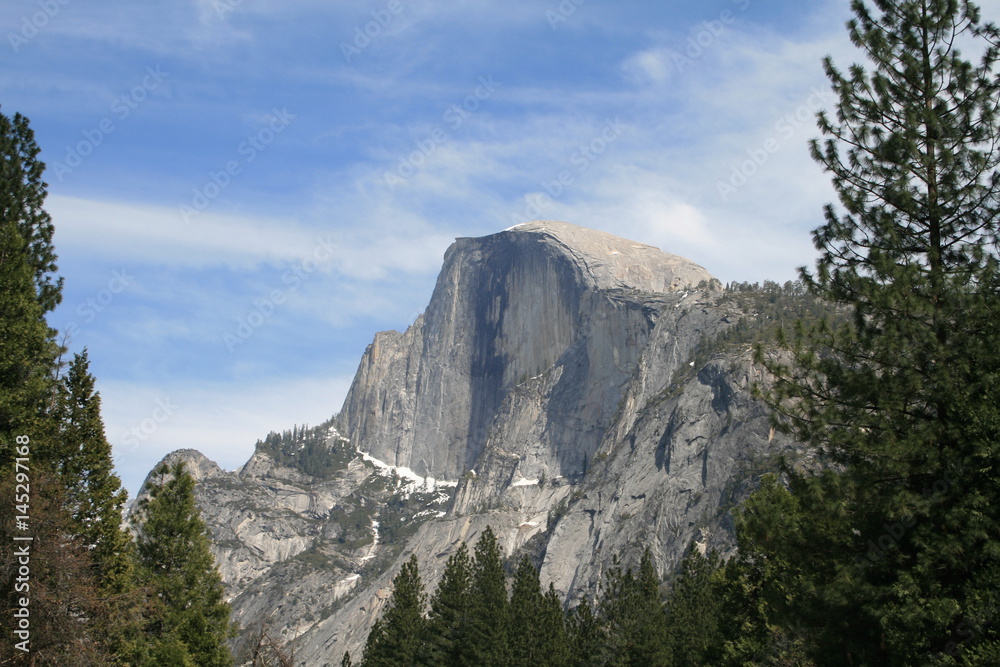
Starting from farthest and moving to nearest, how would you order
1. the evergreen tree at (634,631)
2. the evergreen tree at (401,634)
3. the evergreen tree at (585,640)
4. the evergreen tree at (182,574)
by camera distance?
the evergreen tree at (401,634), the evergreen tree at (585,640), the evergreen tree at (634,631), the evergreen tree at (182,574)

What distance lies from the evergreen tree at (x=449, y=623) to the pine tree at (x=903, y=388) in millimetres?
39156

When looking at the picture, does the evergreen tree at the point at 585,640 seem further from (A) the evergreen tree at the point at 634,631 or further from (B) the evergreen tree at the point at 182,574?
(B) the evergreen tree at the point at 182,574

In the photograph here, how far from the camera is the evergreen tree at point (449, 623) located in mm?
57906

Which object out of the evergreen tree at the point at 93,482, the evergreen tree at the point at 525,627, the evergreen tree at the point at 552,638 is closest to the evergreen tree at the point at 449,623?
the evergreen tree at the point at 525,627

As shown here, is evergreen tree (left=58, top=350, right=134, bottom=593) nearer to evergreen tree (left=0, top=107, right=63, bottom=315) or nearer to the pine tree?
evergreen tree (left=0, top=107, right=63, bottom=315)

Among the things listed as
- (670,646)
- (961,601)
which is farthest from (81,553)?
(670,646)

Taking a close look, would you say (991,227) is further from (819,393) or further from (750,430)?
(750,430)

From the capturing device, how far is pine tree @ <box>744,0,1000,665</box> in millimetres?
17234

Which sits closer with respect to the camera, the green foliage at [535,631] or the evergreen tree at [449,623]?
the green foliage at [535,631]

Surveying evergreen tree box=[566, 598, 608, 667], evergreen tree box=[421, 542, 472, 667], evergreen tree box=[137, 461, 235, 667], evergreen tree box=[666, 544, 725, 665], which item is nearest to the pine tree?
evergreen tree box=[137, 461, 235, 667]

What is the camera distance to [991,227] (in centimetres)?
1981

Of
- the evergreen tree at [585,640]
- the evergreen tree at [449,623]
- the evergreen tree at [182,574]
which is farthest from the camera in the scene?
the evergreen tree at [449,623]

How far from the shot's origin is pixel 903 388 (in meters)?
18.9

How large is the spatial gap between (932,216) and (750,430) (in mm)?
151626
